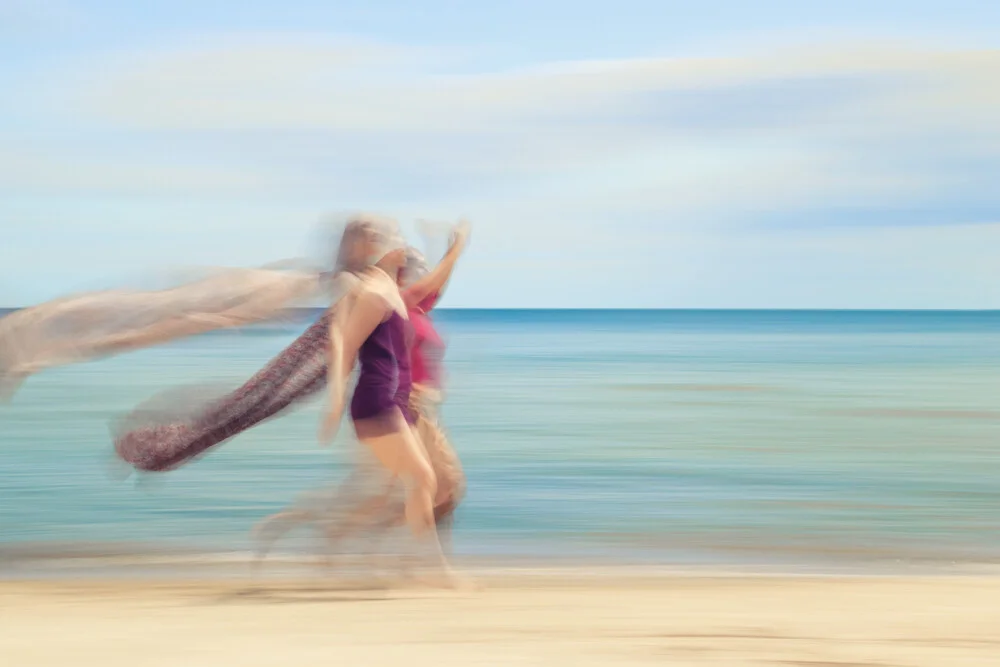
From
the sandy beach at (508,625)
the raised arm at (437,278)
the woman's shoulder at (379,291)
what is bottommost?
the sandy beach at (508,625)

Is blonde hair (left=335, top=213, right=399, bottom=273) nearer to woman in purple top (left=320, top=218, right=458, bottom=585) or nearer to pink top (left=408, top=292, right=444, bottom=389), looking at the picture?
woman in purple top (left=320, top=218, right=458, bottom=585)

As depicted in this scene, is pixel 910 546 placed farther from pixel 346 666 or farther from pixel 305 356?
pixel 346 666

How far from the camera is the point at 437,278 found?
577 cm

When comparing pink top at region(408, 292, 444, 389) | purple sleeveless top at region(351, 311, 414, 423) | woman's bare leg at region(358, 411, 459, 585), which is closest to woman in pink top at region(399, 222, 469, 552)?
pink top at region(408, 292, 444, 389)

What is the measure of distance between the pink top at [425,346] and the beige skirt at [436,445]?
0.05m

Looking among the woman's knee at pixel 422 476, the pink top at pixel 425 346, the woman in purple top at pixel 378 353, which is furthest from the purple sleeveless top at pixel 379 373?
the pink top at pixel 425 346

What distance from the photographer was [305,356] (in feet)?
19.5

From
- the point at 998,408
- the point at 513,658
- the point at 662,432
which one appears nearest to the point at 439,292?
the point at 513,658

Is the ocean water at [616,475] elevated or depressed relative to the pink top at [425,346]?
elevated

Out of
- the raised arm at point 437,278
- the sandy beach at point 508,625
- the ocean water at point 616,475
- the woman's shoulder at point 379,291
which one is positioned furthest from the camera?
the ocean water at point 616,475

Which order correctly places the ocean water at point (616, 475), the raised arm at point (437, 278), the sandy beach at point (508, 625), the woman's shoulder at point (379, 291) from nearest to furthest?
1. the sandy beach at point (508, 625)
2. the woman's shoulder at point (379, 291)
3. the raised arm at point (437, 278)
4. the ocean water at point (616, 475)

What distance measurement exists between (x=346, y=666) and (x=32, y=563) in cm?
429

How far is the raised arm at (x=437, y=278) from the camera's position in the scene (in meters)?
5.77

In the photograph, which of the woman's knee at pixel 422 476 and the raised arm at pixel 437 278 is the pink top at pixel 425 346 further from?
the woman's knee at pixel 422 476
